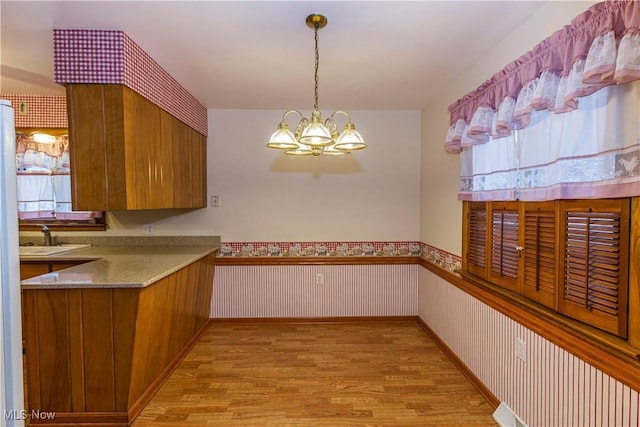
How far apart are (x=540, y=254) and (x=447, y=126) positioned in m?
1.54

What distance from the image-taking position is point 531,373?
5.83 ft

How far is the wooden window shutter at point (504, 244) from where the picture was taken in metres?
1.96

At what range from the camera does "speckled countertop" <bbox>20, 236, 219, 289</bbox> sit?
1919 mm

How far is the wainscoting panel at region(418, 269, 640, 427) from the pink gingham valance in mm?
1178

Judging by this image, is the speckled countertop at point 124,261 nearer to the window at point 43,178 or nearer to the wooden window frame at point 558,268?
the window at point 43,178

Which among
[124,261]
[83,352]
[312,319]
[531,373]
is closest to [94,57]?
[124,261]

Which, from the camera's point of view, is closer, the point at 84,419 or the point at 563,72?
the point at 563,72

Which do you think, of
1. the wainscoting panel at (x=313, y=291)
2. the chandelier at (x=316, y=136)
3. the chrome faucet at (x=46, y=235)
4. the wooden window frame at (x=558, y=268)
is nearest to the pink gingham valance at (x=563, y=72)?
the wooden window frame at (x=558, y=268)

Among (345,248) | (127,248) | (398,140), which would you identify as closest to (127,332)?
(127,248)

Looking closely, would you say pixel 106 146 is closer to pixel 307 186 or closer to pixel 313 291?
pixel 307 186

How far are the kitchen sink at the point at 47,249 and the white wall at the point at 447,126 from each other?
11.8 ft

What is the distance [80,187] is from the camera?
2.05 metres

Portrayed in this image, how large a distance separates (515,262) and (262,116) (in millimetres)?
2826

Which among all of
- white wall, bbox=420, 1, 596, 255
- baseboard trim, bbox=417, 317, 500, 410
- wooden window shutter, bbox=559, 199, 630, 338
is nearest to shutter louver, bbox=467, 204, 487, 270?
white wall, bbox=420, 1, 596, 255
